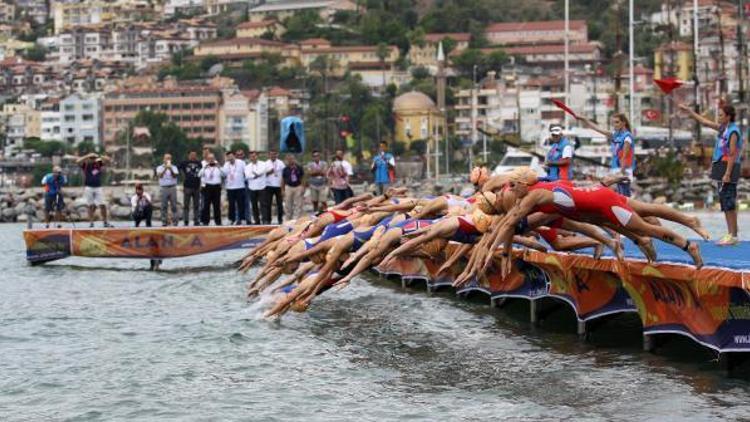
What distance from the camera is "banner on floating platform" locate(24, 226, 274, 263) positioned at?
31781 millimetres

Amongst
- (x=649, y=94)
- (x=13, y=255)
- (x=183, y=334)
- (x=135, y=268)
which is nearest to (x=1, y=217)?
(x=13, y=255)

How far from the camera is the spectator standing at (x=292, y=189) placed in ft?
118

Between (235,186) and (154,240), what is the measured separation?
3897mm

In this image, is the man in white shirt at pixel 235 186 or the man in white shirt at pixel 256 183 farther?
the man in white shirt at pixel 256 183

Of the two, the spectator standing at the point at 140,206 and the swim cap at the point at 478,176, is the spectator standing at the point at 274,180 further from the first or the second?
the swim cap at the point at 478,176

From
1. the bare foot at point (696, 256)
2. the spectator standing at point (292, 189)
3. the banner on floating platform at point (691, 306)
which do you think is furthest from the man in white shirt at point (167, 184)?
the bare foot at point (696, 256)

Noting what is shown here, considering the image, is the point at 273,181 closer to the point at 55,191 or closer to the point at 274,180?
the point at 274,180

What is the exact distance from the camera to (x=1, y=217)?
233 feet

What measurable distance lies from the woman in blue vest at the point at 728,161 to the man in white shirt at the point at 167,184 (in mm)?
16709

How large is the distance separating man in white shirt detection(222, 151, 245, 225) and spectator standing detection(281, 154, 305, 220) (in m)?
0.94

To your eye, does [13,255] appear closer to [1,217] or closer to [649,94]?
[1,217]

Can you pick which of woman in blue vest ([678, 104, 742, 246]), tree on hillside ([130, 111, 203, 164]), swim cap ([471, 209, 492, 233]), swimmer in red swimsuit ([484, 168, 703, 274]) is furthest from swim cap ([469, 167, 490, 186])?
tree on hillside ([130, 111, 203, 164])

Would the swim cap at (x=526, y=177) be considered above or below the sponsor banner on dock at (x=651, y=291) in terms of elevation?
above

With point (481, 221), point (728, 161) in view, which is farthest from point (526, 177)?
point (728, 161)
